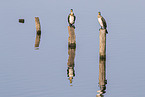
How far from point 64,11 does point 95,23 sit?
1275 centimetres

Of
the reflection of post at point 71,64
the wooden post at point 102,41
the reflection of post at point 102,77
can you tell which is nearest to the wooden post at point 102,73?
the reflection of post at point 102,77

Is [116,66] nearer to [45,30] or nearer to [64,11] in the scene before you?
[45,30]

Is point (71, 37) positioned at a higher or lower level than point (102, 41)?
higher

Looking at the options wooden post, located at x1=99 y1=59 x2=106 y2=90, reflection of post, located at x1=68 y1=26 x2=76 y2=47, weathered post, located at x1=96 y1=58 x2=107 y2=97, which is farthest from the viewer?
reflection of post, located at x1=68 y1=26 x2=76 y2=47

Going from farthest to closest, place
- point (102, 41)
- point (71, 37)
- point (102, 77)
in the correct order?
point (71, 37) → point (102, 41) → point (102, 77)

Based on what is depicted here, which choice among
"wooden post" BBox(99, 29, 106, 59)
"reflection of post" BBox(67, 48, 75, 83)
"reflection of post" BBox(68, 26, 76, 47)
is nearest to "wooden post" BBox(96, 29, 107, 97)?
"wooden post" BBox(99, 29, 106, 59)

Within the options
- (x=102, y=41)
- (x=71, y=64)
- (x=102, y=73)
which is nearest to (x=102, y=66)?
(x=102, y=41)

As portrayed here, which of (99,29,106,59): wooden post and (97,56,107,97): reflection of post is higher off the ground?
(99,29,106,59): wooden post

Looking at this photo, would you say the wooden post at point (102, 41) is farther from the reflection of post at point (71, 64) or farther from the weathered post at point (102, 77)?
the reflection of post at point (71, 64)

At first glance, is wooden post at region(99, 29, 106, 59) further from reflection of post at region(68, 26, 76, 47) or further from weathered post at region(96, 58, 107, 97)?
reflection of post at region(68, 26, 76, 47)

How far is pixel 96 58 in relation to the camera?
84.6 feet

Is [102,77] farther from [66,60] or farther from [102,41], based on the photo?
[66,60]

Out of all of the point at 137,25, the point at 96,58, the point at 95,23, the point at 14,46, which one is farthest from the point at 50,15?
the point at 96,58

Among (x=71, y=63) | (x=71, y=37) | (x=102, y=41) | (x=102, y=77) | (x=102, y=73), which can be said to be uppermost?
(x=71, y=37)
